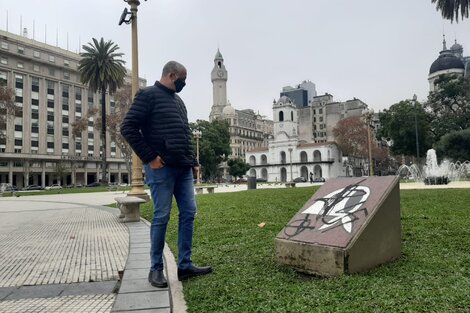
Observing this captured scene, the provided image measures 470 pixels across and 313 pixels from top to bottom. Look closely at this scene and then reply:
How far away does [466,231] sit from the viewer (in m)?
4.90

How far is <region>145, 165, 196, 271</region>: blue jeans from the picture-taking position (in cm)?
339

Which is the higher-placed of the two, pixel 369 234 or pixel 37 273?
pixel 369 234

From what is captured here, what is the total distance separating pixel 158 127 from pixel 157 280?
1.37 metres

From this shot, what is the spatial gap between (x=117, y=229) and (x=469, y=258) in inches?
253

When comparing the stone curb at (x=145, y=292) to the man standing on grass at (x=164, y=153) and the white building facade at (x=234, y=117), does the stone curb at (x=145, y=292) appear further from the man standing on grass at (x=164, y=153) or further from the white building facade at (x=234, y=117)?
the white building facade at (x=234, y=117)

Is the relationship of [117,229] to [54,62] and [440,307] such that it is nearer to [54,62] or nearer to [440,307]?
[440,307]

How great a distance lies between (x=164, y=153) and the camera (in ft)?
11.0

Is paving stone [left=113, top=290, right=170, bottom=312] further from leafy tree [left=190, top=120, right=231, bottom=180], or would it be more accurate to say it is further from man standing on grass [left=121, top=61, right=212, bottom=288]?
leafy tree [left=190, top=120, right=231, bottom=180]

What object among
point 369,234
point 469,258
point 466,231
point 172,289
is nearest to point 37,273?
point 172,289

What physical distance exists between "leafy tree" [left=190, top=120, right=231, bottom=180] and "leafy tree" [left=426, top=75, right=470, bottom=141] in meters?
32.9

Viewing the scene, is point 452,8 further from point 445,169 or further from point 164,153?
point 164,153

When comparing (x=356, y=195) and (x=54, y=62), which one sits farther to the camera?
(x=54, y=62)

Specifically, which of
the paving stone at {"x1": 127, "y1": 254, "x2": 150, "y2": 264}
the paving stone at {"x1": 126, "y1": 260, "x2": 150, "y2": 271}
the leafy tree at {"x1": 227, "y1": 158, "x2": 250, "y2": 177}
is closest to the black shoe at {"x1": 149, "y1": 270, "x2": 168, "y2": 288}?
the paving stone at {"x1": 126, "y1": 260, "x2": 150, "y2": 271}

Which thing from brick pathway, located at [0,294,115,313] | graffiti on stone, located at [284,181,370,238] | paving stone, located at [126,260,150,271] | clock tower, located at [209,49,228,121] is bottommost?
brick pathway, located at [0,294,115,313]
